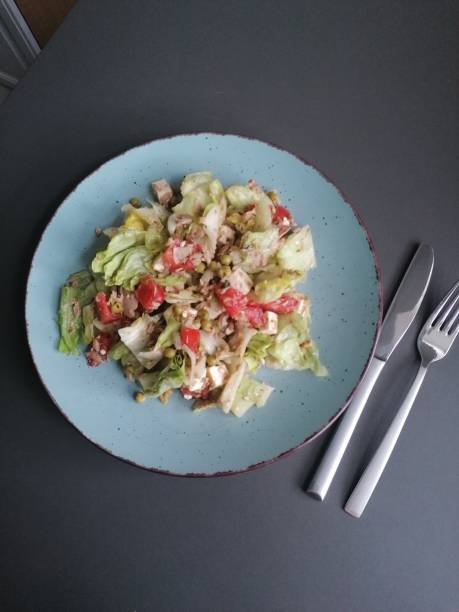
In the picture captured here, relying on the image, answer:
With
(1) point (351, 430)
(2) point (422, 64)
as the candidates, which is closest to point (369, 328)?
(1) point (351, 430)

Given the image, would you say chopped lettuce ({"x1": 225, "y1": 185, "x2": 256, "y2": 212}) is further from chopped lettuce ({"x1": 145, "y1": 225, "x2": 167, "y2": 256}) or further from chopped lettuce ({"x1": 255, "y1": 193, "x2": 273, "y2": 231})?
chopped lettuce ({"x1": 145, "y1": 225, "x2": 167, "y2": 256})

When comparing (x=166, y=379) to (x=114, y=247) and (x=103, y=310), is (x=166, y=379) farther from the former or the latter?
(x=114, y=247)

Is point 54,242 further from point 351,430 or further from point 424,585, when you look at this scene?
point 424,585

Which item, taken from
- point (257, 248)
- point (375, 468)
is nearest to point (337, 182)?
point (257, 248)

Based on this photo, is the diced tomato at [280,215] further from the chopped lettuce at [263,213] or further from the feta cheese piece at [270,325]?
the feta cheese piece at [270,325]

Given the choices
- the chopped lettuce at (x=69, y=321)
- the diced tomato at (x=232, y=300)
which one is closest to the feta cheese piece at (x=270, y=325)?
the diced tomato at (x=232, y=300)

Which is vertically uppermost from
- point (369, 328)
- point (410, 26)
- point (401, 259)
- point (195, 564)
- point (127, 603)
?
point (410, 26)
